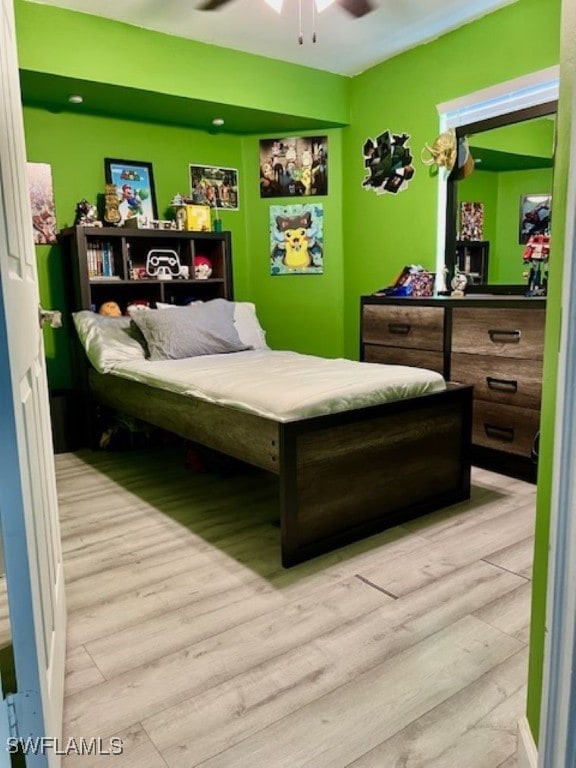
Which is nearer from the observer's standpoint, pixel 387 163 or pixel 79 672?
pixel 79 672

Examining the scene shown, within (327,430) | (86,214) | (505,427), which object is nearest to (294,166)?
(86,214)

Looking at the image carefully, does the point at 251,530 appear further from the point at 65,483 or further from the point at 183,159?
the point at 183,159

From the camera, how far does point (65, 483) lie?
292 centimetres

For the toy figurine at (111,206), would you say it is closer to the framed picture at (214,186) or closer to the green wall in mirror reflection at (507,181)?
the framed picture at (214,186)

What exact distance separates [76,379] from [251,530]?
197cm

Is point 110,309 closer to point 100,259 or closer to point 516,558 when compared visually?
point 100,259

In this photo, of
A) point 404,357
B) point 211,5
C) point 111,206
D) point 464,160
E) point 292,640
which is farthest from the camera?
point 111,206

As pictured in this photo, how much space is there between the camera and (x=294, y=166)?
14.0 ft

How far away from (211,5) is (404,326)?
2.10m

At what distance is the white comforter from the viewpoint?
6.54ft

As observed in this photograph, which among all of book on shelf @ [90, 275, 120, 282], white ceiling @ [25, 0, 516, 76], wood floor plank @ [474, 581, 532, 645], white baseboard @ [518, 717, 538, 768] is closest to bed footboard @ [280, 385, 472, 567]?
wood floor plank @ [474, 581, 532, 645]

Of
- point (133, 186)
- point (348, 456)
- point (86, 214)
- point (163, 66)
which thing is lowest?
point (348, 456)

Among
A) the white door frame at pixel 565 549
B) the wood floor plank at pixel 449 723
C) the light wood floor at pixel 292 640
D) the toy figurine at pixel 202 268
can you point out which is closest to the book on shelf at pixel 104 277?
the toy figurine at pixel 202 268

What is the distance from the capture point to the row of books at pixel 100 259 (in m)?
3.51
